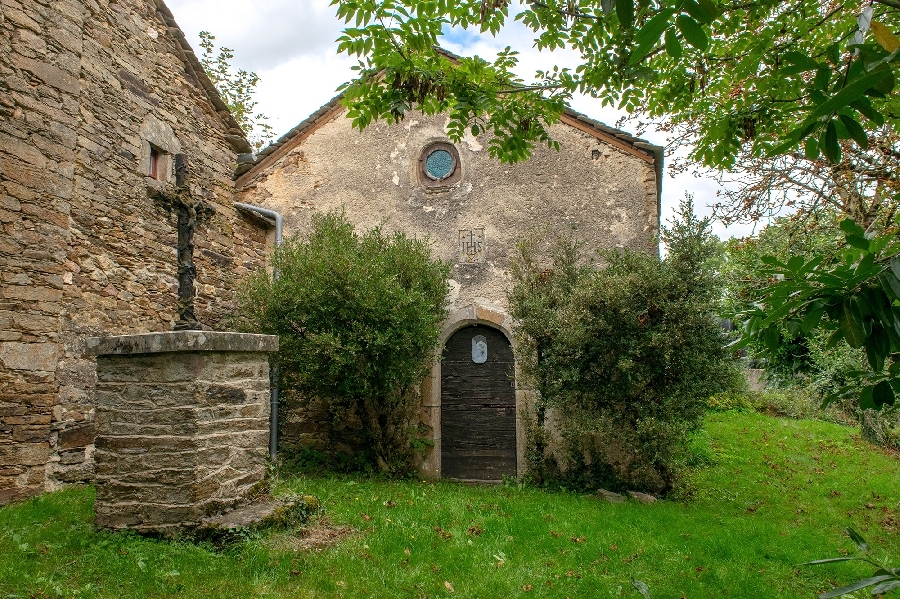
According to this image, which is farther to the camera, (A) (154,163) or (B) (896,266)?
(A) (154,163)

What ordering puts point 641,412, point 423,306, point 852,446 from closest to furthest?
1. point 641,412
2. point 423,306
3. point 852,446

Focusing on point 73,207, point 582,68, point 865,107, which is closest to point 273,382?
point 73,207

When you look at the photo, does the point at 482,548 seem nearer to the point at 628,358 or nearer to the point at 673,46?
the point at 628,358

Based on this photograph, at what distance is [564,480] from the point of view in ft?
25.4

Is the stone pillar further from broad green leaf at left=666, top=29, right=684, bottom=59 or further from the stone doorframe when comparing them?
the stone doorframe

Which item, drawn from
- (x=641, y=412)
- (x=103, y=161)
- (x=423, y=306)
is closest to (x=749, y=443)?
(x=641, y=412)

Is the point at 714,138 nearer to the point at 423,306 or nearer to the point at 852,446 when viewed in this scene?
the point at 423,306

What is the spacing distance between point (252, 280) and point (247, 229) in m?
1.84

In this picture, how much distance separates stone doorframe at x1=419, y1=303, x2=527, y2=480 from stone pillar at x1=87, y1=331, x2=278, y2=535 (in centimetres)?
462

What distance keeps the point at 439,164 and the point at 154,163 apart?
4227 millimetres

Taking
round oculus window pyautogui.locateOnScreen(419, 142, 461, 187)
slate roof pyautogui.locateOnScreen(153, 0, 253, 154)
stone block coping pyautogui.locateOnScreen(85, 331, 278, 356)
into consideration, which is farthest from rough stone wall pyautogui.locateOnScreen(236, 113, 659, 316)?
stone block coping pyautogui.locateOnScreen(85, 331, 278, 356)

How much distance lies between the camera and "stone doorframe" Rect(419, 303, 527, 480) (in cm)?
846

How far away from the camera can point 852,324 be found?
162cm

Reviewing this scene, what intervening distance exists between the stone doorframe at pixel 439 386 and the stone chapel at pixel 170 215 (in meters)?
0.03
